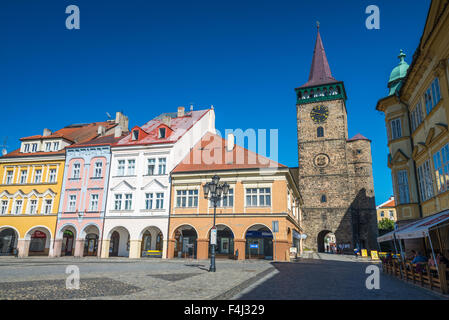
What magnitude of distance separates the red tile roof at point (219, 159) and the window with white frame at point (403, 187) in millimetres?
10111

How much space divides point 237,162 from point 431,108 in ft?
56.7

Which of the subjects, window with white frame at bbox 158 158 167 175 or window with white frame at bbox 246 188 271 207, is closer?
window with white frame at bbox 246 188 271 207

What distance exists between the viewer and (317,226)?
50.1 metres

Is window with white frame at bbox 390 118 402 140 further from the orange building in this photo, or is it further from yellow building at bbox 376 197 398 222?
yellow building at bbox 376 197 398 222

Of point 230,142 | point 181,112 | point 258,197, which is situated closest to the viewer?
point 258,197

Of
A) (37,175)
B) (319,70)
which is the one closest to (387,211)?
(319,70)

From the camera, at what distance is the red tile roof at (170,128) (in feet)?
111

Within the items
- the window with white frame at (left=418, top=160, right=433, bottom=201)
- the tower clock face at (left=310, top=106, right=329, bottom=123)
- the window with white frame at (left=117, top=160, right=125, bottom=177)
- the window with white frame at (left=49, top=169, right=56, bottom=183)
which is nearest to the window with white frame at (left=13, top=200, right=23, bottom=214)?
the window with white frame at (left=49, top=169, right=56, bottom=183)

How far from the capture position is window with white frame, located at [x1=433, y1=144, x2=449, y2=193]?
49.1 feet

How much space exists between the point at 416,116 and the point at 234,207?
631 inches

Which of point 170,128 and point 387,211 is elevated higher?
point 170,128

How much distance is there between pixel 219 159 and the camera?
32156 mm

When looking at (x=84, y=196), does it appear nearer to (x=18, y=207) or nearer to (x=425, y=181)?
(x=18, y=207)
